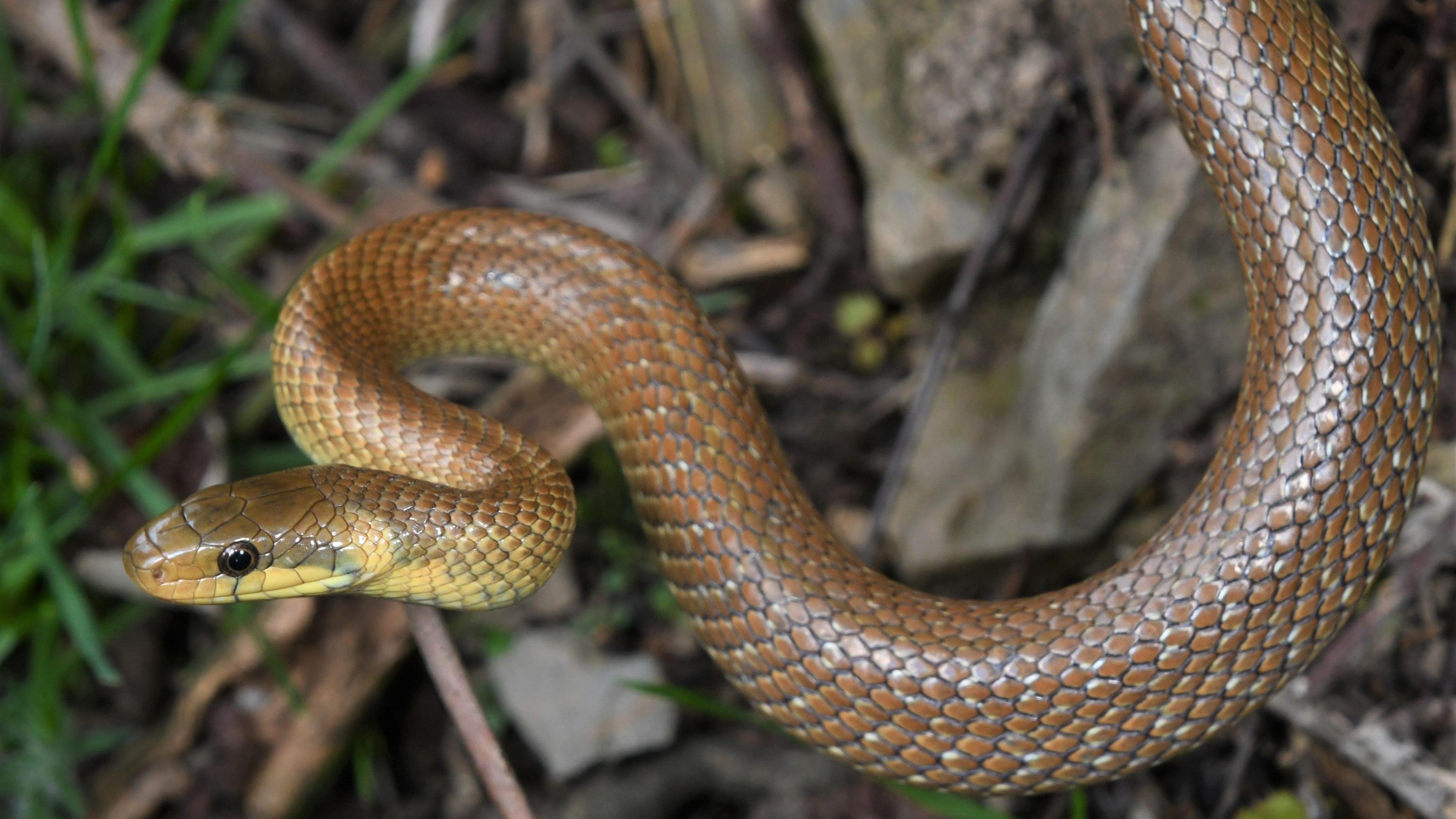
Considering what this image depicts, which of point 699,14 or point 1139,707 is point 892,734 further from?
point 699,14

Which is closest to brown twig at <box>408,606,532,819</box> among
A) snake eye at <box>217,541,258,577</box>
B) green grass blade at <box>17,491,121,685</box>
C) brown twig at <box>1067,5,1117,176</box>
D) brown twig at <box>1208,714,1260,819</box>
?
snake eye at <box>217,541,258,577</box>

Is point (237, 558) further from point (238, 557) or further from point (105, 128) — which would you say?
point (105, 128)

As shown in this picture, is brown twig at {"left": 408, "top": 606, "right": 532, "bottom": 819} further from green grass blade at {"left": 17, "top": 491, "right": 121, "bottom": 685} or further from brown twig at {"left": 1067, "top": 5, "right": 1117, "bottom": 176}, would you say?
brown twig at {"left": 1067, "top": 5, "right": 1117, "bottom": 176}

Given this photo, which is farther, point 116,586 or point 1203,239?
point 116,586

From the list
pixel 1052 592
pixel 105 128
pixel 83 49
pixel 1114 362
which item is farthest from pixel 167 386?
pixel 1114 362

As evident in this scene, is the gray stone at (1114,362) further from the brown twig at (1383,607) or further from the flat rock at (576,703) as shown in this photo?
the flat rock at (576,703)

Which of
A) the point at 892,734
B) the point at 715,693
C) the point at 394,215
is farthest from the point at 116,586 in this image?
the point at 892,734

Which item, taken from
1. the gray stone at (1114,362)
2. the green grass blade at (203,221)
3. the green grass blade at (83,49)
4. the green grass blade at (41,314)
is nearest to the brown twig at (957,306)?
the gray stone at (1114,362)
